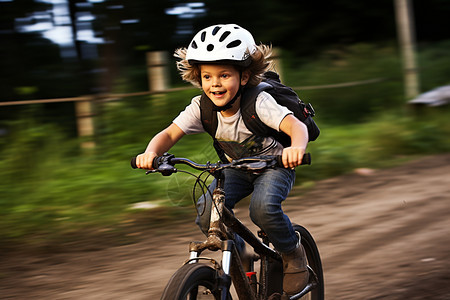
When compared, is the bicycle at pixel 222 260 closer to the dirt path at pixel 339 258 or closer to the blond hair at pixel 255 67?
the blond hair at pixel 255 67

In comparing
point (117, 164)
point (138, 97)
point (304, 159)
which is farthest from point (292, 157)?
point (138, 97)

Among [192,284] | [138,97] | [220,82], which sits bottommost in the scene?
[192,284]

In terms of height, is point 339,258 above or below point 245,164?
below

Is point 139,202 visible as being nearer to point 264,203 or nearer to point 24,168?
point 24,168

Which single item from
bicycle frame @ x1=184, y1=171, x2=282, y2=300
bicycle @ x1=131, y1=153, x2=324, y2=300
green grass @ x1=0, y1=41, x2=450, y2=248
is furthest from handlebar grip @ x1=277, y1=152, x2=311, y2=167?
green grass @ x1=0, y1=41, x2=450, y2=248

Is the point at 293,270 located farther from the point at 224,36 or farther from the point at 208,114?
the point at 224,36

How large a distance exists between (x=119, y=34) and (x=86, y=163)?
2390 millimetres

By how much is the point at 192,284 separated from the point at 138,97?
540cm

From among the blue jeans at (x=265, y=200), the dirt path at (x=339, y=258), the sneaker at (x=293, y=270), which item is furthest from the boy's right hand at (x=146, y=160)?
the dirt path at (x=339, y=258)

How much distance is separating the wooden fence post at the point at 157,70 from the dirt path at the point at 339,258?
253 cm

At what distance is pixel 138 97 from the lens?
8156 mm

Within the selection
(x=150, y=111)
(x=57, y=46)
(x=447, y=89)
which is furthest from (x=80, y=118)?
(x=447, y=89)

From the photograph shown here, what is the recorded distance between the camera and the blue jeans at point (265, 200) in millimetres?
3480

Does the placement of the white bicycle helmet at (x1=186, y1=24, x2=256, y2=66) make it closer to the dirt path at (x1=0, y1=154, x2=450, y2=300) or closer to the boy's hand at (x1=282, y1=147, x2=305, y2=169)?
the boy's hand at (x1=282, y1=147, x2=305, y2=169)
